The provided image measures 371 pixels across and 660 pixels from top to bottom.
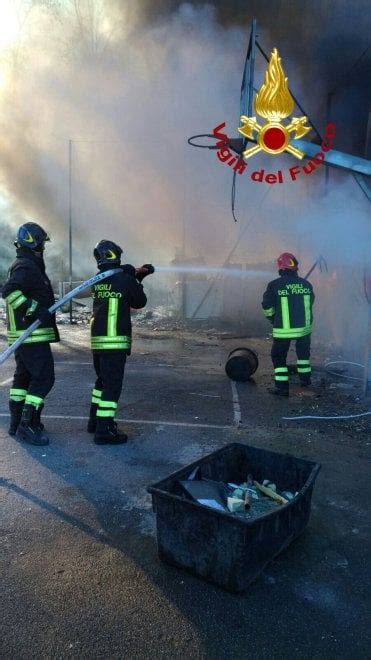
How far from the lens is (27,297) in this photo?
374 cm

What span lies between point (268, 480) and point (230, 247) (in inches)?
382

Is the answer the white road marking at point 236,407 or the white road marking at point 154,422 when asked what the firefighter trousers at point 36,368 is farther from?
the white road marking at point 236,407

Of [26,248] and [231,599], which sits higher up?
[26,248]

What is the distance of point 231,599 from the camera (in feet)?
6.59

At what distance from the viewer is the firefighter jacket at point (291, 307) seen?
551 centimetres

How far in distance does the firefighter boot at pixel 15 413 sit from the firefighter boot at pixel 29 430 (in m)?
0.11

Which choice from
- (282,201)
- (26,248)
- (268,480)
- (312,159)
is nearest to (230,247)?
(282,201)

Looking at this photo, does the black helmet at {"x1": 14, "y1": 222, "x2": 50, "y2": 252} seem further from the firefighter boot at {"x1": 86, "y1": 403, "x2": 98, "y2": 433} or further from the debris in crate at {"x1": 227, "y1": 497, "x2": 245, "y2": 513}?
the debris in crate at {"x1": 227, "y1": 497, "x2": 245, "y2": 513}

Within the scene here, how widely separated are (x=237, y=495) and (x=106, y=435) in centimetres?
159

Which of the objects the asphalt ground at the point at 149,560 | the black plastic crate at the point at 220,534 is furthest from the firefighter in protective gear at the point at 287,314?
the black plastic crate at the point at 220,534

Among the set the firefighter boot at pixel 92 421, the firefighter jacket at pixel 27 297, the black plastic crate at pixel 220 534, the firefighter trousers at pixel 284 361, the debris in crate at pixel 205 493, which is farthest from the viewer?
the firefighter trousers at pixel 284 361

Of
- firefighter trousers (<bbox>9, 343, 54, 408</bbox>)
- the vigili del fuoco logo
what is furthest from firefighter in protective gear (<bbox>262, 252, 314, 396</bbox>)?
firefighter trousers (<bbox>9, 343, 54, 408</bbox>)

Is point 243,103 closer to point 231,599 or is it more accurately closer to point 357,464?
point 357,464

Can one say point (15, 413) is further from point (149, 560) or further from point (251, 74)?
point (251, 74)
